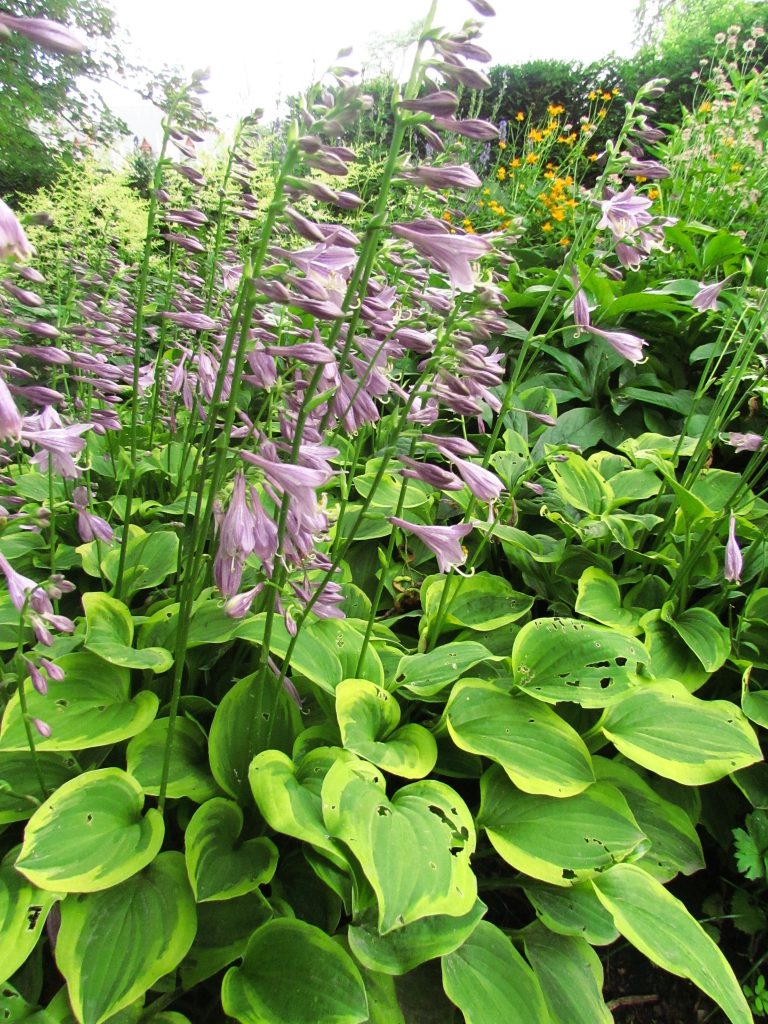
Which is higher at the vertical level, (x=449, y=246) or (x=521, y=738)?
(x=449, y=246)

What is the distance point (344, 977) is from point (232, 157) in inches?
92.5

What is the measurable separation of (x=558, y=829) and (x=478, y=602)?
0.88m

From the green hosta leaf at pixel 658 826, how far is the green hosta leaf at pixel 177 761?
3.89 feet

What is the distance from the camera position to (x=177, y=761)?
1733mm

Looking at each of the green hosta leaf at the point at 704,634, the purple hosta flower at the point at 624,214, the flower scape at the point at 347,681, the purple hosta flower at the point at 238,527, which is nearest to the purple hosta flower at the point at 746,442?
the flower scape at the point at 347,681

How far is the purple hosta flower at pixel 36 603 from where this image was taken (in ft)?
4.52

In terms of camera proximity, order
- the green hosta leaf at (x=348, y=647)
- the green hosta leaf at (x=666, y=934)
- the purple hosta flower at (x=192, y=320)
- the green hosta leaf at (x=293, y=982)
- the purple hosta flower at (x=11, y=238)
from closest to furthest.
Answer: the purple hosta flower at (x=11, y=238), the green hosta leaf at (x=293, y=982), the green hosta leaf at (x=666, y=934), the purple hosta flower at (x=192, y=320), the green hosta leaf at (x=348, y=647)

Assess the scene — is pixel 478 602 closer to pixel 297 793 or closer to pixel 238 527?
pixel 297 793

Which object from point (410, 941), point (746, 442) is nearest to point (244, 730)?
point (410, 941)

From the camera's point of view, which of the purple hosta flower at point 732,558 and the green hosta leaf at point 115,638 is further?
the purple hosta flower at point 732,558

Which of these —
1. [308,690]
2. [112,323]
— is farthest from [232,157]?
[308,690]

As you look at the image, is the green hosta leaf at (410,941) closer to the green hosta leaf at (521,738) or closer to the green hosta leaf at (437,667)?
the green hosta leaf at (521,738)

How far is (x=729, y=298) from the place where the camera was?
3971 millimetres

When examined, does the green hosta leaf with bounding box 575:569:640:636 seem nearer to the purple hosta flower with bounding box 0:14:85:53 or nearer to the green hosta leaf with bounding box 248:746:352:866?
the green hosta leaf with bounding box 248:746:352:866
